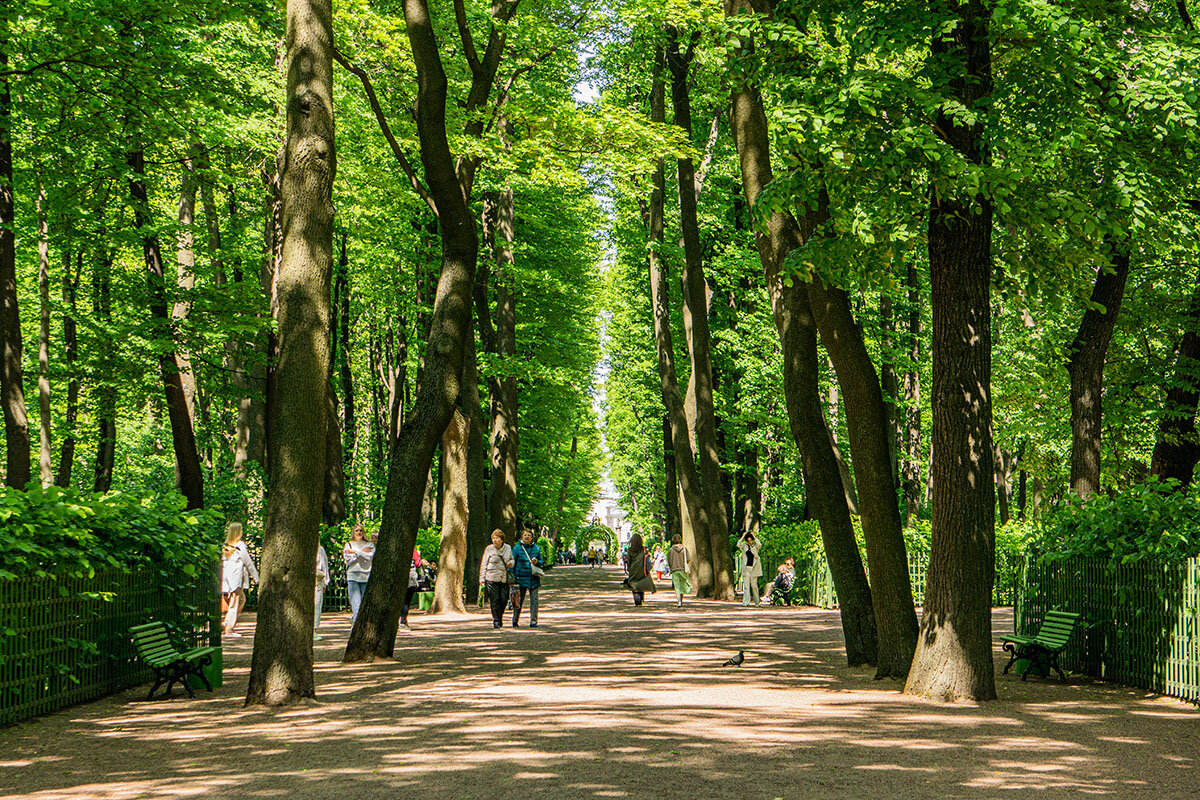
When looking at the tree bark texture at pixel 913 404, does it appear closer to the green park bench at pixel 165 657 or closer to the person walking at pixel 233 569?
the person walking at pixel 233 569

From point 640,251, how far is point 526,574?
14635 millimetres

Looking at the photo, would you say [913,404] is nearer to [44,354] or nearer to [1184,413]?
[1184,413]

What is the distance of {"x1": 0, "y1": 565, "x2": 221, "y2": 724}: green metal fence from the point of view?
962cm

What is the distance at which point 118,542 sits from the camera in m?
12.0

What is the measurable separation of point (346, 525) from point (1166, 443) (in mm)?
17818

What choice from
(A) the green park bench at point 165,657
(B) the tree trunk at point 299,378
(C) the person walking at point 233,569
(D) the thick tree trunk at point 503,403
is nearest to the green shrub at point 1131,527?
(B) the tree trunk at point 299,378

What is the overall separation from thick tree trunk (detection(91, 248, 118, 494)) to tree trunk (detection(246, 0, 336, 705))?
10.4 m

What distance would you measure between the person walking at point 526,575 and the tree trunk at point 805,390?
8.19 m

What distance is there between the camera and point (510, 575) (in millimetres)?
20797

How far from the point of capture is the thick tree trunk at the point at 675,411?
28.5 metres

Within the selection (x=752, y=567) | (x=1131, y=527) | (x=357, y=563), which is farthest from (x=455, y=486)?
(x=1131, y=527)

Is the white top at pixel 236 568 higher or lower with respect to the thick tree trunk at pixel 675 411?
lower

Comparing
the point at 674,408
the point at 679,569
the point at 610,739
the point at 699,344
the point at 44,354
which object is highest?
the point at 699,344

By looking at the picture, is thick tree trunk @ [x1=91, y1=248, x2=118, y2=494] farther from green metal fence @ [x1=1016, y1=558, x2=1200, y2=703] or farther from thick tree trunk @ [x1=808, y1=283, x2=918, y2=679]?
green metal fence @ [x1=1016, y1=558, x2=1200, y2=703]
